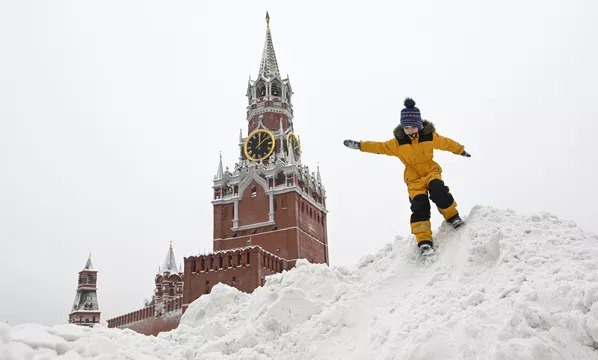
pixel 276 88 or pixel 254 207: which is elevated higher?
pixel 276 88

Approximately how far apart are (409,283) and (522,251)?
159 centimetres

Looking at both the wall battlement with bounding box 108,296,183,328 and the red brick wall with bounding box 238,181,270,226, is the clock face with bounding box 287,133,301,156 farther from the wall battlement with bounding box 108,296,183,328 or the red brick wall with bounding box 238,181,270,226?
the wall battlement with bounding box 108,296,183,328

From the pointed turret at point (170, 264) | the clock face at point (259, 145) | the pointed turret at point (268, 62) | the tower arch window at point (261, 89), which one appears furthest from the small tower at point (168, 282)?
the pointed turret at point (268, 62)

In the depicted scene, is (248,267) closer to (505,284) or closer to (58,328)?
(58,328)

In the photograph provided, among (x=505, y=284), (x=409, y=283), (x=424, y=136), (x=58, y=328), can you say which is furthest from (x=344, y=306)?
(x=58, y=328)

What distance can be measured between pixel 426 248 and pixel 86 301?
2051 inches

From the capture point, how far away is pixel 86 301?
51.8 metres

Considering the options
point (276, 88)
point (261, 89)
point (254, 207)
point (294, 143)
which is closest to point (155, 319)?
point (254, 207)

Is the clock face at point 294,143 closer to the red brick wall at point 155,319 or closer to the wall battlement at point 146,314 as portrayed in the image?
the wall battlement at point 146,314

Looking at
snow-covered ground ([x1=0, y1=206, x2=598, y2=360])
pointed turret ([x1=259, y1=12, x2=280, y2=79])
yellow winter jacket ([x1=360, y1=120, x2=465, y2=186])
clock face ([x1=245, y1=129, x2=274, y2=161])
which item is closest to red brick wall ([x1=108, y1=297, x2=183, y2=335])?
clock face ([x1=245, y1=129, x2=274, y2=161])

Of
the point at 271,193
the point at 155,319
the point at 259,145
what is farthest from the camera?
the point at 259,145

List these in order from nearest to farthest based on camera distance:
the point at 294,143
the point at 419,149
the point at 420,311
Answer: the point at 420,311 → the point at 419,149 → the point at 294,143

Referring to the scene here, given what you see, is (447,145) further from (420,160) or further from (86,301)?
(86,301)

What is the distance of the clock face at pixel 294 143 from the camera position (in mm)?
37719
